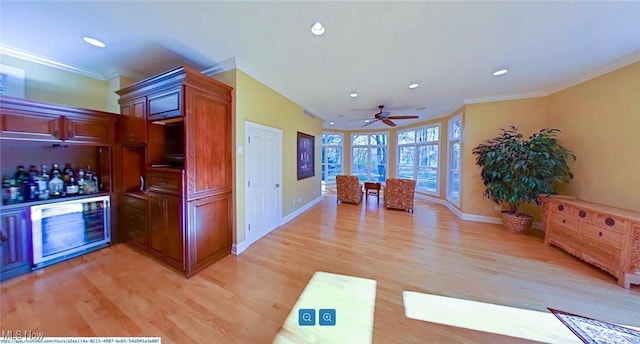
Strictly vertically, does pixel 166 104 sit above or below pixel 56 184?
above

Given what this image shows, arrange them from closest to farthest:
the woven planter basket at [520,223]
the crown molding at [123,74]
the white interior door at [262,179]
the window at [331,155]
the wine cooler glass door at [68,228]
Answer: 1. the wine cooler glass door at [68,228]
2. the crown molding at [123,74]
3. the white interior door at [262,179]
4. the woven planter basket at [520,223]
5. the window at [331,155]

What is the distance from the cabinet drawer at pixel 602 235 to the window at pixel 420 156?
13.1ft

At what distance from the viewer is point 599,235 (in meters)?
2.54

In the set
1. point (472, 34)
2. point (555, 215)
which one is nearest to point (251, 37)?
point (472, 34)

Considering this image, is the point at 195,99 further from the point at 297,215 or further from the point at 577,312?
the point at 577,312

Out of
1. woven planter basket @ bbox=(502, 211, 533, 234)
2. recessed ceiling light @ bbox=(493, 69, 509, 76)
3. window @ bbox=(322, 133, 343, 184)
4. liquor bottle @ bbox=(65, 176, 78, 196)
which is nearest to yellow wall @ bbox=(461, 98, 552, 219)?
woven planter basket @ bbox=(502, 211, 533, 234)

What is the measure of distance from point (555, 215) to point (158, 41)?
602 cm

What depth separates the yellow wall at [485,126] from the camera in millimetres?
4152

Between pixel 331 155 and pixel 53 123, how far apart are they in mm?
7799

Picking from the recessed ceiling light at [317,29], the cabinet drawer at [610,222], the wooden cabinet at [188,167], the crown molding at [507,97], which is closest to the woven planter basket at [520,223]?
the cabinet drawer at [610,222]

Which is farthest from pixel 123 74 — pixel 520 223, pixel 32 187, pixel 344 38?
pixel 520 223

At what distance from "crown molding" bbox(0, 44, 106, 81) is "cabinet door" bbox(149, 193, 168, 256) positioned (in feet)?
7.54

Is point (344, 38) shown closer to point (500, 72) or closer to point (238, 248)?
point (500, 72)

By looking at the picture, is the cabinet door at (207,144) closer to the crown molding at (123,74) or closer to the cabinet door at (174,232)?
the cabinet door at (174,232)
